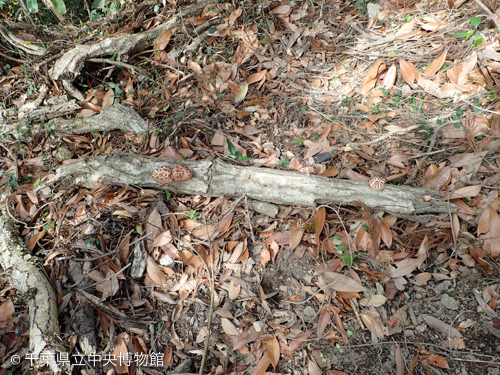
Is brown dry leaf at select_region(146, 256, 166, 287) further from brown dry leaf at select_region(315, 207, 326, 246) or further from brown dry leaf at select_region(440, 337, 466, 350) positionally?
brown dry leaf at select_region(440, 337, 466, 350)

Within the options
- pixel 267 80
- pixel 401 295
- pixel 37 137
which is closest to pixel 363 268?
pixel 401 295

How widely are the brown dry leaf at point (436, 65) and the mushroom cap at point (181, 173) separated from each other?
267 cm

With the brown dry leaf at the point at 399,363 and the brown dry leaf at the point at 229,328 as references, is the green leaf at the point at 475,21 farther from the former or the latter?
the brown dry leaf at the point at 229,328

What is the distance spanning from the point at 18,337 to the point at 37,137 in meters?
2.13

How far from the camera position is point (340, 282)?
2.36 metres

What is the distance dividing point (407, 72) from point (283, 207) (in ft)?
6.55

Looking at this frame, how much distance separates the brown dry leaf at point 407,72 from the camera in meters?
3.09

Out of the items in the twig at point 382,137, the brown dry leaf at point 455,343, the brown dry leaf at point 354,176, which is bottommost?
the brown dry leaf at point 455,343

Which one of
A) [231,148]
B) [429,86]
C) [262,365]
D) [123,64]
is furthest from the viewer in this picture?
[123,64]

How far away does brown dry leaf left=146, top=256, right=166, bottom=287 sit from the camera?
2.51 meters

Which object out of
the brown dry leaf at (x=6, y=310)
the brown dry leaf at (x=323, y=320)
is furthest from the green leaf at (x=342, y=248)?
the brown dry leaf at (x=6, y=310)

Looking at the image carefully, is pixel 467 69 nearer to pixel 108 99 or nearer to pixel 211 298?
pixel 211 298

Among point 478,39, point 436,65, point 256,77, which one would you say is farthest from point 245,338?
point 478,39

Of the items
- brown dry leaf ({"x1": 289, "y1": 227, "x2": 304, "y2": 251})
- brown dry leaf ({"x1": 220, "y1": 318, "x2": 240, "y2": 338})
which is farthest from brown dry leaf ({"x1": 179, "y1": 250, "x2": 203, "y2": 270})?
brown dry leaf ({"x1": 289, "y1": 227, "x2": 304, "y2": 251})
